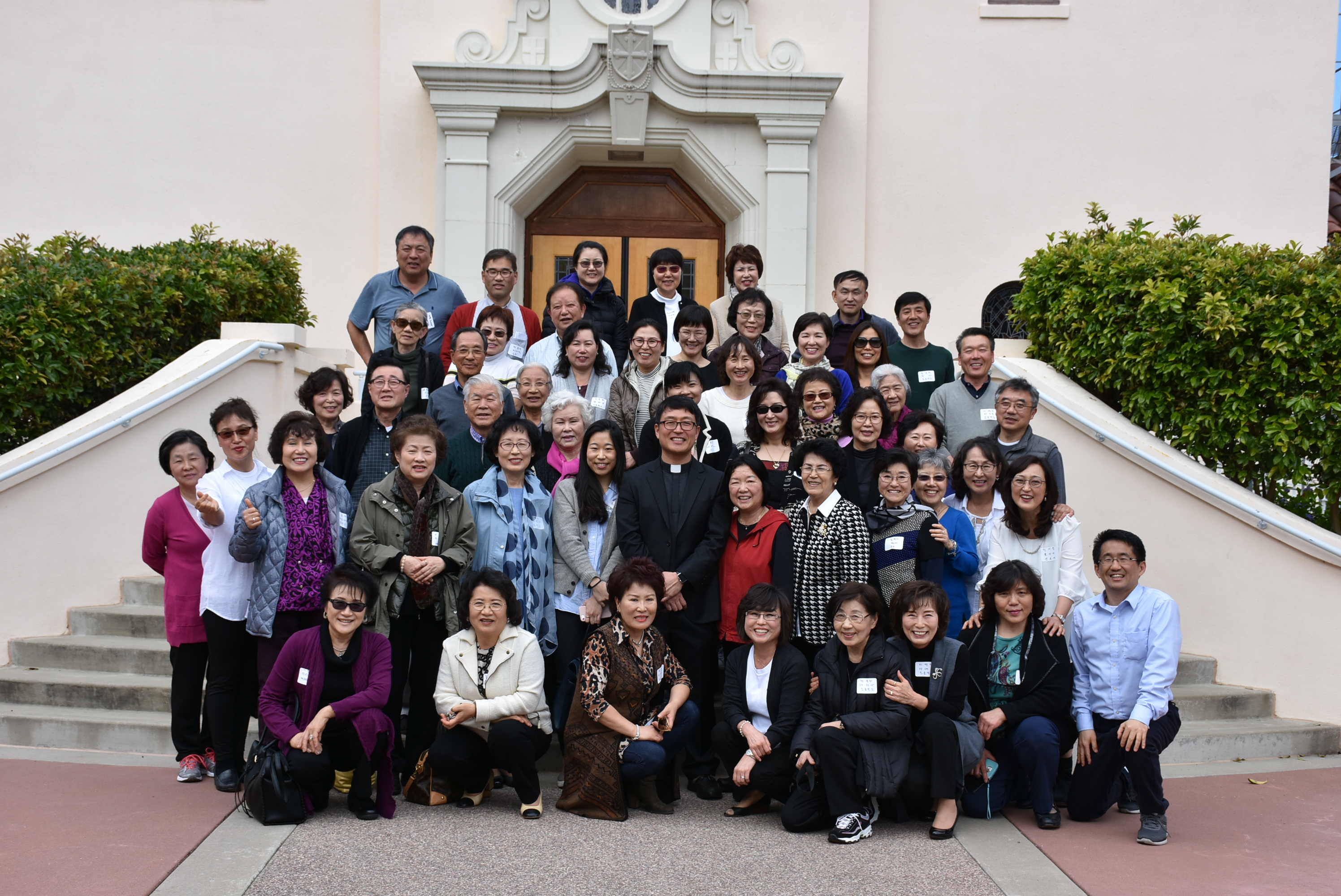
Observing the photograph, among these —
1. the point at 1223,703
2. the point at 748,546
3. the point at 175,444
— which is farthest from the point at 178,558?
the point at 1223,703

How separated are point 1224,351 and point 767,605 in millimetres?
4287

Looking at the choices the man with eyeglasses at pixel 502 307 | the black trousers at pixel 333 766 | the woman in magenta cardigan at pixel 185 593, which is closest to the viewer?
the black trousers at pixel 333 766

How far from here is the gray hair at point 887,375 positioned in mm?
6836

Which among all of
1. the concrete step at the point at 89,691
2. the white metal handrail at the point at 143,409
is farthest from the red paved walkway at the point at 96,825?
the white metal handrail at the point at 143,409

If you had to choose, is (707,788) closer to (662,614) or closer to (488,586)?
(662,614)

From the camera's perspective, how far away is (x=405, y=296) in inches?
315

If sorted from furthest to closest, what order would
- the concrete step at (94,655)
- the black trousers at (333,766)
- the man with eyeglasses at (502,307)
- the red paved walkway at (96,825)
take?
the man with eyeglasses at (502,307), the concrete step at (94,655), the black trousers at (333,766), the red paved walkway at (96,825)

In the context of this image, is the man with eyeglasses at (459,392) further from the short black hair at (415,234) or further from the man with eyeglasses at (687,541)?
the short black hair at (415,234)

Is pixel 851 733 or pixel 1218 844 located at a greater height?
pixel 851 733

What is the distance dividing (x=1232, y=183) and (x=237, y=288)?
32.0ft

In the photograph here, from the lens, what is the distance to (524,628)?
225 inches

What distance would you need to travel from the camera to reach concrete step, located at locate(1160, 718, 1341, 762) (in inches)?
253

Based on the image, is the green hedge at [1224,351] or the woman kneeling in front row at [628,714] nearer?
the woman kneeling in front row at [628,714]

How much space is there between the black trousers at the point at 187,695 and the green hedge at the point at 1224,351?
247 inches
